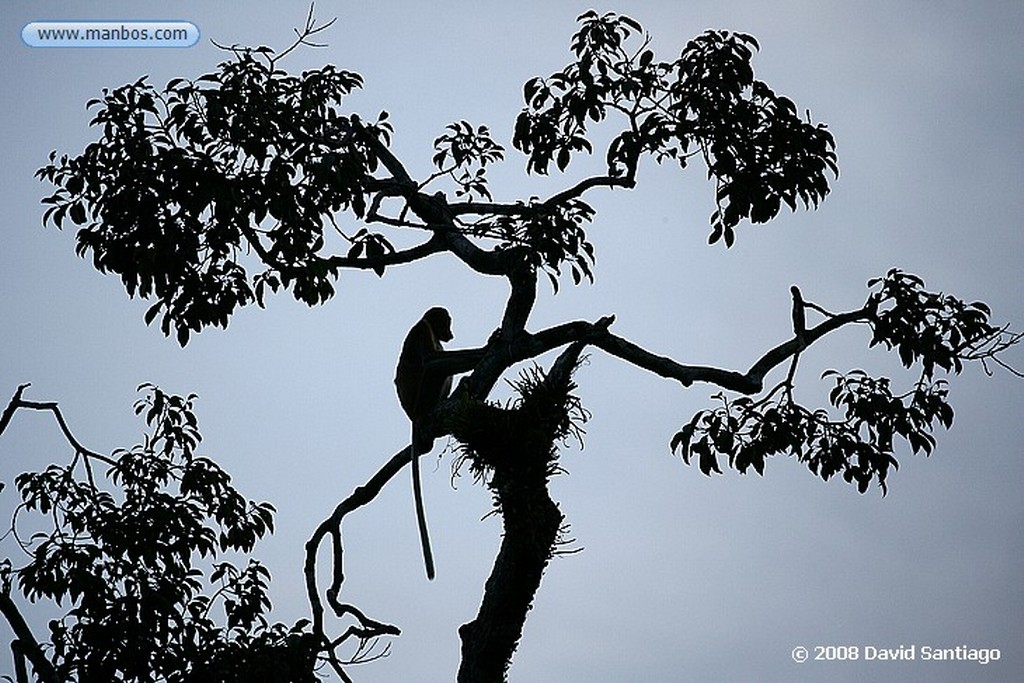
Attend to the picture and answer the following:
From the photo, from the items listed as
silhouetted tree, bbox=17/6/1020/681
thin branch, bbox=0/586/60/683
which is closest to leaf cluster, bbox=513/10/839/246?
silhouetted tree, bbox=17/6/1020/681

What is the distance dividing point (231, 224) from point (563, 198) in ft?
4.28

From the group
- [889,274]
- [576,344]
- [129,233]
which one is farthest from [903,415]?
[129,233]

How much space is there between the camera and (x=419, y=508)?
518 cm

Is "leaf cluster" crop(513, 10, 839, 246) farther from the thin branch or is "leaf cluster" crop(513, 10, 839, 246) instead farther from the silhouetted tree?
the thin branch

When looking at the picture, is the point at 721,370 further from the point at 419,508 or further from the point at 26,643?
the point at 26,643

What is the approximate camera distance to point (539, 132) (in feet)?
16.7

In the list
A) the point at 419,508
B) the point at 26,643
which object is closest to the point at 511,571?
the point at 419,508

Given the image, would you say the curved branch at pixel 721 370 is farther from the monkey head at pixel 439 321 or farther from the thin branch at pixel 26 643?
the thin branch at pixel 26 643

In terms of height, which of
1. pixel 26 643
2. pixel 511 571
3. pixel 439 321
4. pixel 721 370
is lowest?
pixel 26 643

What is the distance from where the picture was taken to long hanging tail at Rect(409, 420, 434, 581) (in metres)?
5.09

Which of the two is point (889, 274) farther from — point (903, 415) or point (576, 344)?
point (576, 344)

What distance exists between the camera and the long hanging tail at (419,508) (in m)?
5.09

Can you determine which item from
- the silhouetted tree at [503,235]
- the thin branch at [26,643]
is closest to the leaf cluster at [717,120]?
the silhouetted tree at [503,235]

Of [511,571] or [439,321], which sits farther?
[439,321]
